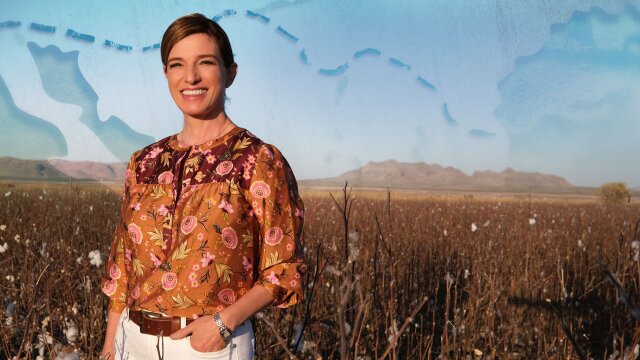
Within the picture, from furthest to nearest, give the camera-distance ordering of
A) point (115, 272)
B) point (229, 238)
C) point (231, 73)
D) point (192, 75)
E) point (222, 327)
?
point (115, 272) → point (231, 73) → point (192, 75) → point (229, 238) → point (222, 327)

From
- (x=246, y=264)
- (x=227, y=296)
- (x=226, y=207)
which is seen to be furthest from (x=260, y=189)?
(x=227, y=296)

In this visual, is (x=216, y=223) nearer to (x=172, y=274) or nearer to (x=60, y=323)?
(x=172, y=274)

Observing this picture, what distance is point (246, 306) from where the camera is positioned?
1.54 metres

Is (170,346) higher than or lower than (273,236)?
lower

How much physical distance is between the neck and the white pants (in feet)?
2.18

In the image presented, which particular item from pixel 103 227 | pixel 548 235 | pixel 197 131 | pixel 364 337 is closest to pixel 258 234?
pixel 197 131

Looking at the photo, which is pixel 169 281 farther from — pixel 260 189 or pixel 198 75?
pixel 198 75

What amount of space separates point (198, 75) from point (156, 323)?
842 mm

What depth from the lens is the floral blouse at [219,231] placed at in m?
1.59

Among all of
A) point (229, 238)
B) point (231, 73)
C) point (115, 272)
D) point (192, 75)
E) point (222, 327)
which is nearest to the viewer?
point (222, 327)

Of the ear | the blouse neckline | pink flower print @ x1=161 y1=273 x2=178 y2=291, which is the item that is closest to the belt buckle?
pink flower print @ x1=161 y1=273 x2=178 y2=291

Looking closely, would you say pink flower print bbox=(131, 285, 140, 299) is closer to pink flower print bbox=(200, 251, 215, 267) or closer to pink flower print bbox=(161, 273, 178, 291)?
pink flower print bbox=(161, 273, 178, 291)

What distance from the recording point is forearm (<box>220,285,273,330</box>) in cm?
150

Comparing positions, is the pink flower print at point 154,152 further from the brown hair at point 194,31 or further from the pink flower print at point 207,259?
the pink flower print at point 207,259
